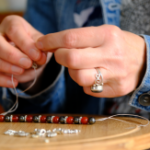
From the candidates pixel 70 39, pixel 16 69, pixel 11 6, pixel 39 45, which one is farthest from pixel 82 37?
pixel 11 6

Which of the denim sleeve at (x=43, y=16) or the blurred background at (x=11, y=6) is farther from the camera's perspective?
the blurred background at (x=11, y=6)

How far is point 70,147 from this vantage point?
327 mm

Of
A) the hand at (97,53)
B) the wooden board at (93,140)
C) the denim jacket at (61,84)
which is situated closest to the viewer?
the wooden board at (93,140)

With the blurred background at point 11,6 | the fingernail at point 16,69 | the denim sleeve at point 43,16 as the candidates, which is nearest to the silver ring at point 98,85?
the fingernail at point 16,69

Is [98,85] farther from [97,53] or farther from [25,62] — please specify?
[25,62]

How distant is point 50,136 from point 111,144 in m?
0.13

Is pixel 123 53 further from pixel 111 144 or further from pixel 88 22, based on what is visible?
pixel 88 22

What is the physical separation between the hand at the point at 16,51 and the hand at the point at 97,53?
0.06 m

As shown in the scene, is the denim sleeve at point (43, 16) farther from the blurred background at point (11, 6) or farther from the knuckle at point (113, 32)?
the blurred background at point (11, 6)

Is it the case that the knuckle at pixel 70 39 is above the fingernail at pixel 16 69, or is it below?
above

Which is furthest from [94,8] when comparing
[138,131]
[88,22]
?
[138,131]

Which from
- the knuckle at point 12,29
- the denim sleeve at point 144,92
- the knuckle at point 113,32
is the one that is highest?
the knuckle at point 113,32

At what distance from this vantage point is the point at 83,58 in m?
0.43

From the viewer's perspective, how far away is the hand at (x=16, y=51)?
0.53 meters
